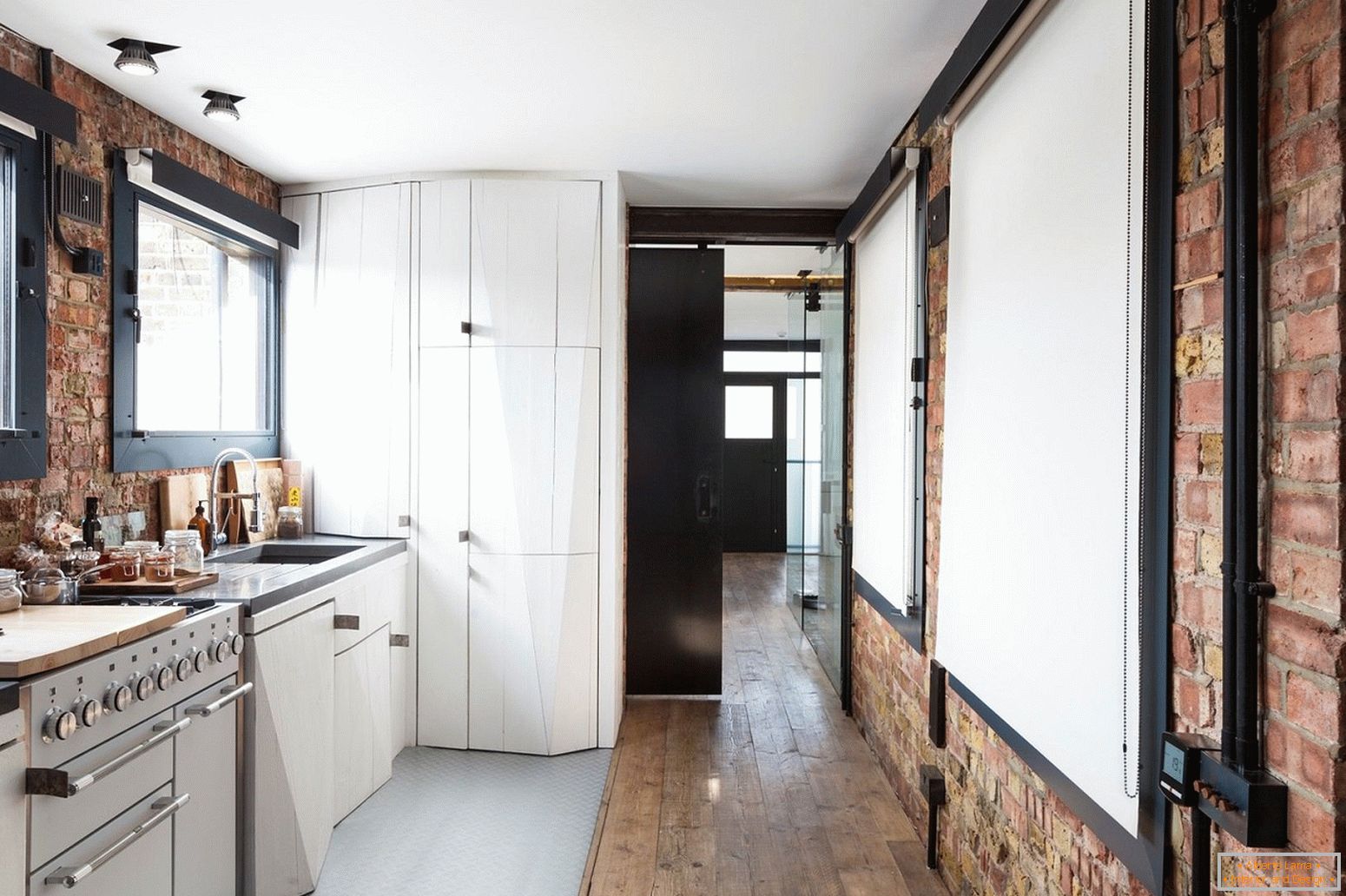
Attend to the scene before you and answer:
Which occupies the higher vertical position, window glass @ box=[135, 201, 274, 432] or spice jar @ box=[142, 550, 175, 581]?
window glass @ box=[135, 201, 274, 432]

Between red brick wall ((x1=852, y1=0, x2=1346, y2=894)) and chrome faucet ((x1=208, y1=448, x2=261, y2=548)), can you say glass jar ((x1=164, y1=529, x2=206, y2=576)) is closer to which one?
chrome faucet ((x1=208, y1=448, x2=261, y2=548))

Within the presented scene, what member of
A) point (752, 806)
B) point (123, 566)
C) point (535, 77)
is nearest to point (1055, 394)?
point (535, 77)

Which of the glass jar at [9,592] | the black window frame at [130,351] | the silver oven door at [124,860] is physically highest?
the black window frame at [130,351]

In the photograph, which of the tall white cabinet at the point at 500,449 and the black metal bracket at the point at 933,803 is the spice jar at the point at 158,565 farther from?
the black metal bracket at the point at 933,803

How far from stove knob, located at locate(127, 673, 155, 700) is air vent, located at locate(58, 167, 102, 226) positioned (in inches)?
61.8

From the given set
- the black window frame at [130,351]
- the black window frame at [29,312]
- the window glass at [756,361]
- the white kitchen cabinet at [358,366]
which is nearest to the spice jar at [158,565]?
the black window frame at [29,312]

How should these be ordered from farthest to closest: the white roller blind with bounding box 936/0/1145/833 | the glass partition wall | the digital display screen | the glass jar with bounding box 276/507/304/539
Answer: the glass partition wall < the glass jar with bounding box 276/507/304/539 < the white roller blind with bounding box 936/0/1145/833 < the digital display screen

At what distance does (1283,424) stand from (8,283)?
312 centimetres

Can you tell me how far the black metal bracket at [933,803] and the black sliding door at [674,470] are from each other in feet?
6.26

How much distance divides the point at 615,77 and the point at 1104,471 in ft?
6.58

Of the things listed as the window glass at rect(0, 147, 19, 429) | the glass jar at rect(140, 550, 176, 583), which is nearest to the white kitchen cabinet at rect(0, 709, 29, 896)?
the glass jar at rect(140, 550, 176, 583)

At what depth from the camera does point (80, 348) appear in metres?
2.68

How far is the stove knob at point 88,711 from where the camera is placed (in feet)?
5.65

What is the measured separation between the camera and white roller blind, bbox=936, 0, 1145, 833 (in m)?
1.50
